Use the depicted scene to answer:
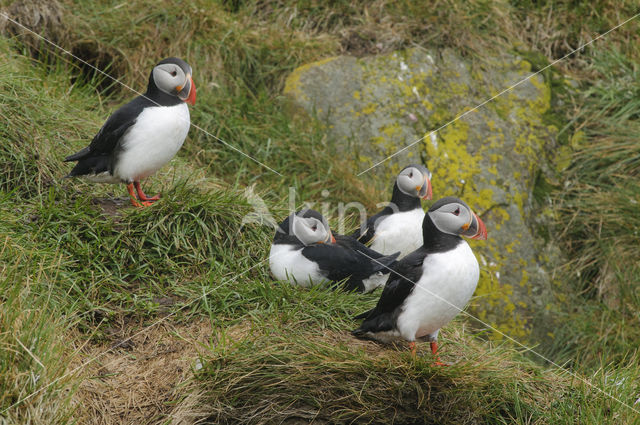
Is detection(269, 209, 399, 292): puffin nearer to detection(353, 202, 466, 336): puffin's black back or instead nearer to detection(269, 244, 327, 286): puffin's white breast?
detection(269, 244, 327, 286): puffin's white breast

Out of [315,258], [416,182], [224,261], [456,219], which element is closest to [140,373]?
[224,261]

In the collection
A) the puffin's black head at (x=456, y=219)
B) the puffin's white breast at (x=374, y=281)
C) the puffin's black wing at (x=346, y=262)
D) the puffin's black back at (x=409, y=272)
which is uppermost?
the puffin's black head at (x=456, y=219)

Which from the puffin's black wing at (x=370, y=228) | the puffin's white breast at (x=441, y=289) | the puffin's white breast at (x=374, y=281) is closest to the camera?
the puffin's white breast at (x=441, y=289)

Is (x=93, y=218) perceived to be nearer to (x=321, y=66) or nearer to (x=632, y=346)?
(x=321, y=66)

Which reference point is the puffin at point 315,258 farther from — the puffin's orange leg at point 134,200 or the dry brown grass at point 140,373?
the puffin's orange leg at point 134,200

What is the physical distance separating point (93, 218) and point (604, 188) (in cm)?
433

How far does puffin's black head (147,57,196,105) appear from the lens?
4.13m

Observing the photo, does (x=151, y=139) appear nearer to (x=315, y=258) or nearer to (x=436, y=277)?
(x=315, y=258)

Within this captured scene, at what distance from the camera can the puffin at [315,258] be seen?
4121 mm

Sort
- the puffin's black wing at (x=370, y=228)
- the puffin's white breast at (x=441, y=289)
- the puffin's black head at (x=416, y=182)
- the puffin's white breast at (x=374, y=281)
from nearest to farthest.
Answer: the puffin's white breast at (x=441, y=289)
the puffin's white breast at (x=374, y=281)
the puffin's black head at (x=416, y=182)
the puffin's black wing at (x=370, y=228)

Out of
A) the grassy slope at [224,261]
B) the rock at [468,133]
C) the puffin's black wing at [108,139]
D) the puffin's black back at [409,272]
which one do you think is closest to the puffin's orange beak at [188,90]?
the puffin's black wing at [108,139]

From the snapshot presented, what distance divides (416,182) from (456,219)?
1226mm

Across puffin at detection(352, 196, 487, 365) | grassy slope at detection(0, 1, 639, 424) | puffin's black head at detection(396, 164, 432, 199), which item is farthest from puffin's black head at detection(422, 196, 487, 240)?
puffin's black head at detection(396, 164, 432, 199)

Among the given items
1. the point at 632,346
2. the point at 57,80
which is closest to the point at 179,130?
the point at 57,80
